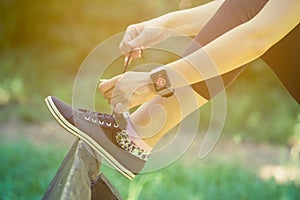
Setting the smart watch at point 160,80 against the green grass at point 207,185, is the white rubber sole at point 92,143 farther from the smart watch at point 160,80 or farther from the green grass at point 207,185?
the green grass at point 207,185

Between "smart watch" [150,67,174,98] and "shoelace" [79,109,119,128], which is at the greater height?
"smart watch" [150,67,174,98]

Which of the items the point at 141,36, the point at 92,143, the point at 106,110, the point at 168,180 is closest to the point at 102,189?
the point at 92,143

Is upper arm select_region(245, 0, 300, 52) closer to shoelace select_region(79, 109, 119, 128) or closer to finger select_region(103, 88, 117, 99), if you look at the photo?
finger select_region(103, 88, 117, 99)

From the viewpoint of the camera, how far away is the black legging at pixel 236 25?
7.16 ft

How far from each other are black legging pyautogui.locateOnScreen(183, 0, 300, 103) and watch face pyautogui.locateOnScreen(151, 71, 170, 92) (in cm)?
23

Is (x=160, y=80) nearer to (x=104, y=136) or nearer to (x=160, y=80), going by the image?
(x=160, y=80)

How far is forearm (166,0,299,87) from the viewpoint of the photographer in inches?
74.1

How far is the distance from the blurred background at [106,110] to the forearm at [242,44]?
35.1 inches

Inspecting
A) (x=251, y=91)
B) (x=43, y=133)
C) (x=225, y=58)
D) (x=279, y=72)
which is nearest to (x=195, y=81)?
(x=225, y=58)

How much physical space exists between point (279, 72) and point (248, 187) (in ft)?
4.29

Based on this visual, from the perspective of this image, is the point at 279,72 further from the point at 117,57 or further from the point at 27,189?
the point at 117,57

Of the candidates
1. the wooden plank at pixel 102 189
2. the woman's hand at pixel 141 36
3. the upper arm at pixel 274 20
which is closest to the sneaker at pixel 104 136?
the wooden plank at pixel 102 189

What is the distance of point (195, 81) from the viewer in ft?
6.49

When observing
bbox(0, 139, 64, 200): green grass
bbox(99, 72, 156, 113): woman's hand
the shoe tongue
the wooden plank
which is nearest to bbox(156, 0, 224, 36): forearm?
the shoe tongue
